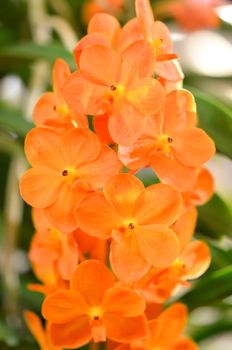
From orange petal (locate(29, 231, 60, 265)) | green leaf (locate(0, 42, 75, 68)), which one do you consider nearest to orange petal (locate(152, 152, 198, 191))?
orange petal (locate(29, 231, 60, 265))

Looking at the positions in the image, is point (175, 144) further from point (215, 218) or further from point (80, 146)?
point (215, 218)

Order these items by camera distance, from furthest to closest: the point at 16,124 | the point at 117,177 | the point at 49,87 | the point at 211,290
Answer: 1. the point at 49,87
2. the point at 16,124
3. the point at 211,290
4. the point at 117,177

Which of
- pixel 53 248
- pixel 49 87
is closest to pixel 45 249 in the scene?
pixel 53 248

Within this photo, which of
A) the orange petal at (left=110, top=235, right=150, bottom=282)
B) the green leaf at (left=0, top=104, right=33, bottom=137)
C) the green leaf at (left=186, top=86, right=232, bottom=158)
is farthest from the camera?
the green leaf at (left=0, top=104, right=33, bottom=137)

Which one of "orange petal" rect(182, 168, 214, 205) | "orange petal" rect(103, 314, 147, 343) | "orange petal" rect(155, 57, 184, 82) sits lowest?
"orange petal" rect(103, 314, 147, 343)

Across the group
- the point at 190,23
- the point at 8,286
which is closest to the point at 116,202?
the point at 8,286

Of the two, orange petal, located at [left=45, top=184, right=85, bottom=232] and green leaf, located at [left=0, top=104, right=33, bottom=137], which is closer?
orange petal, located at [left=45, top=184, right=85, bottom=232]

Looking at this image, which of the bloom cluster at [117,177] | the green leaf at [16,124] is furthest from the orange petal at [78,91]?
the green leaf at [16,124]

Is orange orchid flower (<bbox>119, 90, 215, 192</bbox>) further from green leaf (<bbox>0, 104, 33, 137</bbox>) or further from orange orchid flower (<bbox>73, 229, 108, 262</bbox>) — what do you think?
green leaf (<bbox>0, 104, 33, 137</bbox>)
